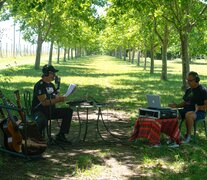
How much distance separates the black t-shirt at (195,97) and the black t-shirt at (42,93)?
3094 millimetres

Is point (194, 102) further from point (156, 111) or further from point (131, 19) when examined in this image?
point (131, 19)

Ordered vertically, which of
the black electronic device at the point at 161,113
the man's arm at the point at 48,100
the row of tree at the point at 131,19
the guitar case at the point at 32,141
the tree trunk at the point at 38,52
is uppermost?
the row of tree at the point at 131,19

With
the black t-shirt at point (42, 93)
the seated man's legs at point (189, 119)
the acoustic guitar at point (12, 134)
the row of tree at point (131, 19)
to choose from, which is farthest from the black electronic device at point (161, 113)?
the row of tree at point (131, 19)

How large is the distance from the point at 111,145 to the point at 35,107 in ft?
6.05

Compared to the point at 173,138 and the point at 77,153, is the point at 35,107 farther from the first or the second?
the point at 173,138

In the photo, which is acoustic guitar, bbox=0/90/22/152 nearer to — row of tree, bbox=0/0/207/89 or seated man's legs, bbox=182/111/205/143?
seated man's legs, bbox=182/111/205/143

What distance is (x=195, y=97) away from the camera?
29.1 feet

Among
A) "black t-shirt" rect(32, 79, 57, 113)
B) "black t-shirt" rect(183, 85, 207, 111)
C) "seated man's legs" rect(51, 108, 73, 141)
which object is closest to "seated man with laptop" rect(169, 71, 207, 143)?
"black t-shirt" rect(183, 85, 207, 111)

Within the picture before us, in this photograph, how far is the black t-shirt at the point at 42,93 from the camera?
8.12 metres

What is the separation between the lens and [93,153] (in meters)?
7.77

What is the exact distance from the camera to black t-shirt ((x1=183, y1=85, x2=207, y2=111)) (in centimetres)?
880

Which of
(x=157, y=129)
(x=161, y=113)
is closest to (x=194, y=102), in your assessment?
(x=161, y=113)

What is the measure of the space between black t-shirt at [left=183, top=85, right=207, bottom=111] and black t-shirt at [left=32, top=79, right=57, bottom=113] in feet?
10.2

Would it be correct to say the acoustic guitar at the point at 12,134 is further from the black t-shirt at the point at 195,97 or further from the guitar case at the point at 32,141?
the black t-shirt at the point at 195,97
